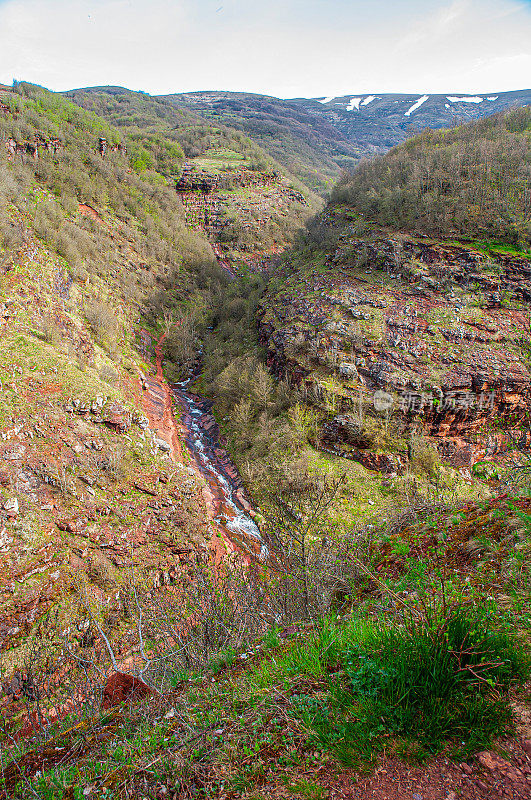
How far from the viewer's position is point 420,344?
17516 mm

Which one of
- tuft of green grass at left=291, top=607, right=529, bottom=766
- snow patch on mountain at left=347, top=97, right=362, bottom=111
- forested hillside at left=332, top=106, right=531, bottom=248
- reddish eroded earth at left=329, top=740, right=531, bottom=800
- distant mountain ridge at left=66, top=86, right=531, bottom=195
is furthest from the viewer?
snow patch on mountain at left=347, top=97, right=362, bottom=111

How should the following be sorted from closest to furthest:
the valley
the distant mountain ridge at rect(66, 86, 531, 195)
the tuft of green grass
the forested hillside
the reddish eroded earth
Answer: the reddish eroded earth
the tuft of green grass
the valley
the forested hillside
the distant mountain ridge at rect(66, 86, 531, 195)

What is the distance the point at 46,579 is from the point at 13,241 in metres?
17.0

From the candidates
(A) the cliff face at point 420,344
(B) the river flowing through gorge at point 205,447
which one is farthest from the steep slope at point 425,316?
(B) the river flowing through gorge at point 205,447

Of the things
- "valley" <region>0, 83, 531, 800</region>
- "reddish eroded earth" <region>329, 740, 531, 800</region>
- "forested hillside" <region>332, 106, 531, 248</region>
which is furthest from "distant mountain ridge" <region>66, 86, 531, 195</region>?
"reddish eroded earth" <region>329, 740, 531, 800</region>

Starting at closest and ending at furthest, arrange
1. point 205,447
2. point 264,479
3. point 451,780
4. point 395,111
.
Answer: point 451,780 < point 264,479 < point 205,447 < point 395,111

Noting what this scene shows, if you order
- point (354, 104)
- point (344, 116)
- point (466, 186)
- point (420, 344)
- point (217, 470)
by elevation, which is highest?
point (354, 104)

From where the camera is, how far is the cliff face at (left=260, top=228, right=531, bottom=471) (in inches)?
626

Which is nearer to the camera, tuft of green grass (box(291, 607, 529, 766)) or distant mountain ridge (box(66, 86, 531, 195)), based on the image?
tuft of green grass (box(291, 607, 529, 766))

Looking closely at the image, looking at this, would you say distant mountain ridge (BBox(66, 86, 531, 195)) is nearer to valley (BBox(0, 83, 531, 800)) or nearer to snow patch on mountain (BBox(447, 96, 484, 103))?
snow patch on mountain (BBox(447, 96, 484, 103))

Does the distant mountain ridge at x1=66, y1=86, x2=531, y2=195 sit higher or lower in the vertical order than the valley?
higher

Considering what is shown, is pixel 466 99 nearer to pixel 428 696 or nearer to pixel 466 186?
pixel 466 186

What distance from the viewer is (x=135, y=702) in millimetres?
3809

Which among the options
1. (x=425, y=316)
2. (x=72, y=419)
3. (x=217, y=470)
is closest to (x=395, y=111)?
(x=425, y=316)
